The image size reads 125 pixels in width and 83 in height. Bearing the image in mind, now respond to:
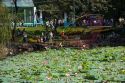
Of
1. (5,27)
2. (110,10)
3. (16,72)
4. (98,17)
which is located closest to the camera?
(16,72)

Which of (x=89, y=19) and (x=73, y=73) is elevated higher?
(x=73, y=73)

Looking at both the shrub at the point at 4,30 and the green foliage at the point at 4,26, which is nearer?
the shrub at the point at 4,30

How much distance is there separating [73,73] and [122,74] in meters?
1.83

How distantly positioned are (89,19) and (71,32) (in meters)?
26.3

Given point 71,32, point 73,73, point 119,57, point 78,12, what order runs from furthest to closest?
point 78,12
point 71,32
point 119,57
point 73,73

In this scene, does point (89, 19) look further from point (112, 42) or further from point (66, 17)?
point (112, 42)

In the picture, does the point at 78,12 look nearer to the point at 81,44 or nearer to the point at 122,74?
the point at 81,44

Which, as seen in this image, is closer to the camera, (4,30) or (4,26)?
(4,30)

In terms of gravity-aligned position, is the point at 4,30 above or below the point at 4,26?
below

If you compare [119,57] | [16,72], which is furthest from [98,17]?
[16,72]

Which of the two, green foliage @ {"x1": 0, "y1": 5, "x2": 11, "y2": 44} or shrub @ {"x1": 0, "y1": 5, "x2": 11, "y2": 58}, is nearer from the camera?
shrub @ {"x1": 0, "y1": 5, "x2": 11, "y2": 58}

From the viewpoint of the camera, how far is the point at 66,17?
78250mm

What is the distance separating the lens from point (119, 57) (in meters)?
22.0

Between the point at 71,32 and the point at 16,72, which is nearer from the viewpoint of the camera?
the point at 16,72
